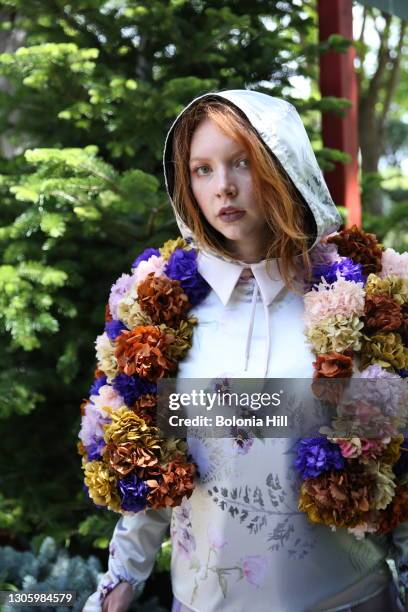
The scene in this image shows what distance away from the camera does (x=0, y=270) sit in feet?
8.69

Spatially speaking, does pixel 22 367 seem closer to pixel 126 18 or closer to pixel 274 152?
pixel 126 18

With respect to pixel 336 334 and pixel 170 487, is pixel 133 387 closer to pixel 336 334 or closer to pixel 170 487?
pixel 170 487

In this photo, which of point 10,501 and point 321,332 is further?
point 10,501

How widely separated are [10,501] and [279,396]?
172 cm

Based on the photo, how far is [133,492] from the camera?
5.19 ft

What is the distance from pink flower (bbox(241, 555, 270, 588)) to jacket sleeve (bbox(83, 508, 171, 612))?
28 cm

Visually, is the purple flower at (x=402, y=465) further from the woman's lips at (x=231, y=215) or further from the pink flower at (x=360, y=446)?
the woman's lips at (x=231, y=215)

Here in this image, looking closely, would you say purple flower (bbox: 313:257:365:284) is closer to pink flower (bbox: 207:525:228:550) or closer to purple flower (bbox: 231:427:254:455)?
purple flower (bbox: 231:427:254:455)

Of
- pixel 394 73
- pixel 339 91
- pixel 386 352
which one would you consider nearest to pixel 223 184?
pixel 386 352

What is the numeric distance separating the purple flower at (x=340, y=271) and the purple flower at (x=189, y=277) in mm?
273

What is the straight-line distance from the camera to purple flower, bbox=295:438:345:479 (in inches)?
59.6

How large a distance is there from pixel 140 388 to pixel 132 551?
41 cm

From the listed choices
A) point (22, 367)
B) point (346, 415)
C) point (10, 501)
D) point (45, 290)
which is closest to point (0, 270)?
point (45, 290)

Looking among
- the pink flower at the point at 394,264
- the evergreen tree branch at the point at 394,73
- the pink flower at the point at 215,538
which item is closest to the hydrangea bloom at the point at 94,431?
the pink flower at the point at 215,538
